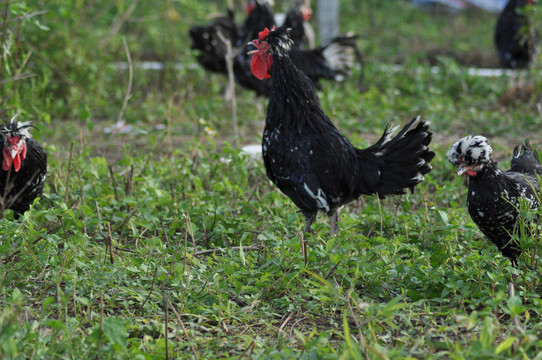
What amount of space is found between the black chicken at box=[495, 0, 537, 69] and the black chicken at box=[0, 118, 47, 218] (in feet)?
24.1

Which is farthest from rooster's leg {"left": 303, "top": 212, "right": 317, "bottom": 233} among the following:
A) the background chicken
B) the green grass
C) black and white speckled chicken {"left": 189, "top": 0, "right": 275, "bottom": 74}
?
black and white speckled chicken {"left": 189, "top": 0, "right": 275, "bottom": 74}

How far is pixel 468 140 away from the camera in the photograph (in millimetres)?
3688

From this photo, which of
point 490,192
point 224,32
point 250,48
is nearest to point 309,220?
point 490,192

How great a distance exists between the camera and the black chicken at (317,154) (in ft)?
14.0

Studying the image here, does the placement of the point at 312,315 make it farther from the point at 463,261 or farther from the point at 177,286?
the point at 463,261

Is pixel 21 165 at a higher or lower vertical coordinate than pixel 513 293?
lower

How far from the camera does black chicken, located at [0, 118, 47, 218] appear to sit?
4.20 meters

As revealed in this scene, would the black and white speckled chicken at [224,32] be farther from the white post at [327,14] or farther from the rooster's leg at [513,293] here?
the rooster's leg at [513,293]

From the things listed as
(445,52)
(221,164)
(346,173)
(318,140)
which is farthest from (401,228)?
(445,52)

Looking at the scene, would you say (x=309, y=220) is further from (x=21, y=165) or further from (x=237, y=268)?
(x=21, y=165)

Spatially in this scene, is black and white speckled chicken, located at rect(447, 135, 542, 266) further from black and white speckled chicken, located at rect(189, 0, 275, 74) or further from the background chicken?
black and white speckled chicken, located at rect(189, 0, 275, 74)

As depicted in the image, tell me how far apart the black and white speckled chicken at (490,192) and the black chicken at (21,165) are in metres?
2.78

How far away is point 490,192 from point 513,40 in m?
6.65

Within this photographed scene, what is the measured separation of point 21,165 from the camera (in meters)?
4.30
